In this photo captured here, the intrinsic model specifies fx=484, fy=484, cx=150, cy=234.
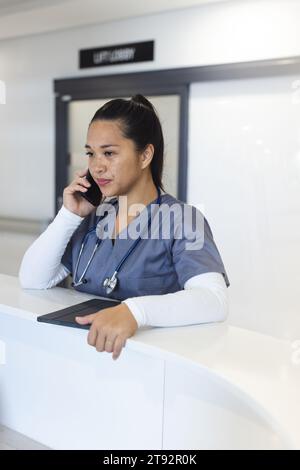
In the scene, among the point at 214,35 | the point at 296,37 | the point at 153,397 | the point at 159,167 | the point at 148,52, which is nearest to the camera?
the point at 153,397

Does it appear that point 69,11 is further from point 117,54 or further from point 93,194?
point 93,194

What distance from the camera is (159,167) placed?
1.52 m

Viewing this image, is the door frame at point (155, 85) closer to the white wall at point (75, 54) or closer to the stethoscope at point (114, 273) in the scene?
the white wall at point (75, 54)

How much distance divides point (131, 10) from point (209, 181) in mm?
1230

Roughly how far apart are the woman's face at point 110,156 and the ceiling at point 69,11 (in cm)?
194

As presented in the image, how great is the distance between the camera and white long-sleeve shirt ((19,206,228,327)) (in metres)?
1.03

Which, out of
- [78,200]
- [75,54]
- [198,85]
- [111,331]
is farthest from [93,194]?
[75,54]

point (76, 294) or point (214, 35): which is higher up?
point (214, 35)

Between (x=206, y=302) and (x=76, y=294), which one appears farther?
(x=76, y=294)

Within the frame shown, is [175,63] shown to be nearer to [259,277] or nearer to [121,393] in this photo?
[259,277]

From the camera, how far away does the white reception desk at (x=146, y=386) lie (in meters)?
0.82

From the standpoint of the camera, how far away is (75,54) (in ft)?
12.2

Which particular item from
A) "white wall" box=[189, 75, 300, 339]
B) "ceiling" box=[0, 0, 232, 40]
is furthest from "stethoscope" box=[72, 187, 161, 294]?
"ceiling" box=[0, 0, 232, 40]
